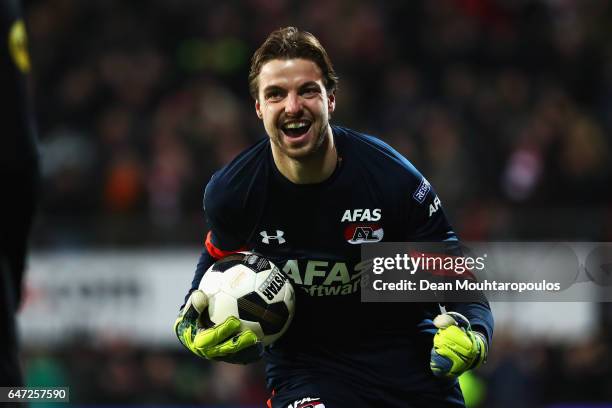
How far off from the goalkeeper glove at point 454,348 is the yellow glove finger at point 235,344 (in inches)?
28.8

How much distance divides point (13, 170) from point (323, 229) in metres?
1.50

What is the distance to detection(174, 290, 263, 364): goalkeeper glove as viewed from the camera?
4.34 metres

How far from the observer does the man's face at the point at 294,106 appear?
4430 millimetres

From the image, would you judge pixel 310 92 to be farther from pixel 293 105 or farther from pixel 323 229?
pixel 323 229

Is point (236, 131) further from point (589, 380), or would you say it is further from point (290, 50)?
point (290, 50)

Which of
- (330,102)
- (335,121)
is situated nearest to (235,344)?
(330,102)

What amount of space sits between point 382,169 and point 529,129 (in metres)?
6.49

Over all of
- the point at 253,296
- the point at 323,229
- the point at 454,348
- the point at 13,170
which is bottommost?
the point at 454,348

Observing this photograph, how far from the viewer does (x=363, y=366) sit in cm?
458

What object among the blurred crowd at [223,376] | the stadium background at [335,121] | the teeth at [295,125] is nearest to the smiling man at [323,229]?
the teeth at [295,125]

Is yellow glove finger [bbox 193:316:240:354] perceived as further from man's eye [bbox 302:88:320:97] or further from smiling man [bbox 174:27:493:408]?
man's eye [bbox 302:88:320:97]

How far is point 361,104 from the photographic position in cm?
1168

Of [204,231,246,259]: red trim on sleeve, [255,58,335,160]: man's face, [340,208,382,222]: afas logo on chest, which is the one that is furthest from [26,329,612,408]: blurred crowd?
[255,58,335,160]: man's face

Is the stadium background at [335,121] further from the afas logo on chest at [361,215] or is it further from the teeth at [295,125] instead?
the teeth at [295,125]
